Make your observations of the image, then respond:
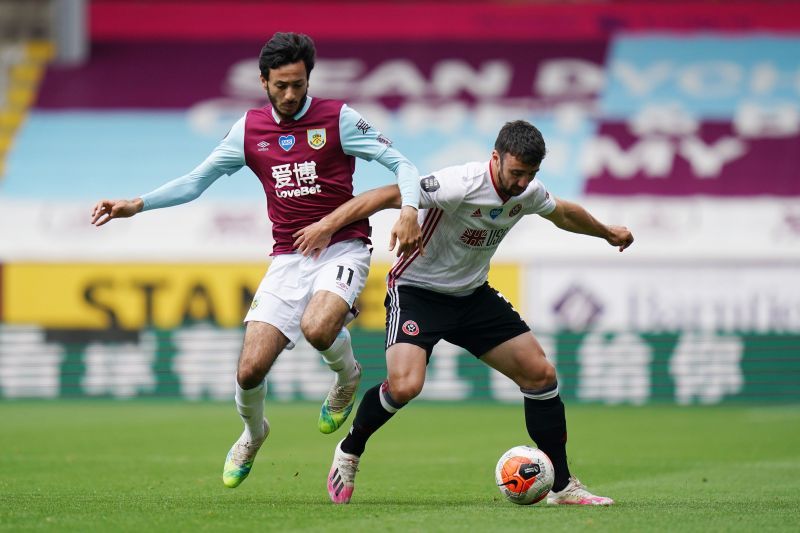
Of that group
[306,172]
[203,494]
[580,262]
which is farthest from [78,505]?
[580,262]

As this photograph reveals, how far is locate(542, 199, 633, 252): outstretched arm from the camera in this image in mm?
7791

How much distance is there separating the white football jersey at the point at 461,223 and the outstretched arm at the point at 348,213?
0.19 meters

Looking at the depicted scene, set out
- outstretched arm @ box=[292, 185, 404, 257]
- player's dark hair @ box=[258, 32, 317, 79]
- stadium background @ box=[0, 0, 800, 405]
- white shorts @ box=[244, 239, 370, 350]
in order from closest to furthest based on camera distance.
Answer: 1. player's dark hair @ box=[258, 32, 317, 79]
2. outstretched arm @ box=[292, 185, 404, 257]
3. white shorts @ box=[244, 239, 370, 350]
4. stadium background @ box=[0, 0, 800, 405]

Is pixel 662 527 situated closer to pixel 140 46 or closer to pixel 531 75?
pixel 531 75

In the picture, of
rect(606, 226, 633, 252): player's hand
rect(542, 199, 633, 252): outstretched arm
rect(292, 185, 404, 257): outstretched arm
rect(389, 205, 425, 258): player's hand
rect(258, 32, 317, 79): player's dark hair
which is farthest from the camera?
rect(606, 226, 633, 252): player's hand

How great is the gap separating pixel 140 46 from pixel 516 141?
1922 cm

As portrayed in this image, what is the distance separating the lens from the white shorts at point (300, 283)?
762 cm

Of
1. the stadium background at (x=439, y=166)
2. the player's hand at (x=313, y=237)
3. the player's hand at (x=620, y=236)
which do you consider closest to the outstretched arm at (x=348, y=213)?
the player's hand at (x=313, y=237)

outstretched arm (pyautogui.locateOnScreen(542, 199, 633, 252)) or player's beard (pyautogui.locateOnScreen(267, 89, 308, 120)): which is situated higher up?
player's beard (pyautogui.locateOnScreen(267, 89, 308, 120))

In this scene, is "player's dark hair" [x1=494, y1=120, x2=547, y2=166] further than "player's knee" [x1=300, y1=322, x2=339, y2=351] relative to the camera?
No

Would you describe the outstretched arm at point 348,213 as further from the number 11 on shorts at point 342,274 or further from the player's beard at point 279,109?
the player's beard at point 279,109

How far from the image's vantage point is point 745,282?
20.3 m

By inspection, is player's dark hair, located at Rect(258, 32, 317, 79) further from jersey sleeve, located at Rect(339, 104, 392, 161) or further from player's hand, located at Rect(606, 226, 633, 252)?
player's hand, located at Rect(606, 226, 633, 252)

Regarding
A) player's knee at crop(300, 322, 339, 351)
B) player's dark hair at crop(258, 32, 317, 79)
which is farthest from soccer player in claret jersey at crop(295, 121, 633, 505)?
player's dark hair at crop(258, 32, 317, 79)
